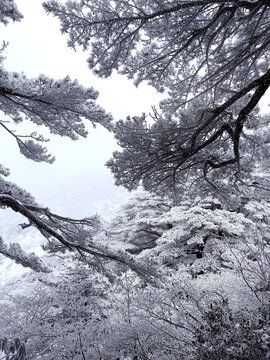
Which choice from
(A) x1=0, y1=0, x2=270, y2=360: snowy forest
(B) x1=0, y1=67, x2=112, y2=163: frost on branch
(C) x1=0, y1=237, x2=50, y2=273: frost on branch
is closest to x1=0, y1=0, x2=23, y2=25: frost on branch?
(A) x1=0, y1=0, x2=270, y2=360: snowy forest

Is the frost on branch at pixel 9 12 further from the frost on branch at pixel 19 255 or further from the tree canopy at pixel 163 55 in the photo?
the frost on branch at pixel 19 255

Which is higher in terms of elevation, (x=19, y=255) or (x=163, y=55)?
(x=163, y=55)

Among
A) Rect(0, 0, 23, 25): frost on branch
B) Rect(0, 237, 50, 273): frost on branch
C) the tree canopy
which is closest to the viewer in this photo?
the tree canopy

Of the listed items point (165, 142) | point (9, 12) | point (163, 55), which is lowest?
point (165, 142)

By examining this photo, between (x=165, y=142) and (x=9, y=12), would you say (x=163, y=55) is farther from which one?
(x=9, y=12)

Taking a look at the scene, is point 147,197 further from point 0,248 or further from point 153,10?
point 153,10

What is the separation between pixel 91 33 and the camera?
12.3 ft

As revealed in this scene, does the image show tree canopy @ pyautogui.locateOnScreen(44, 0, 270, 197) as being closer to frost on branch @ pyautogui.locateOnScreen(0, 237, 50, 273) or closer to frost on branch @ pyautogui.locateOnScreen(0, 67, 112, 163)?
frost on branch @ pyautogui.locateOnScreen(0, 67, 112, 163)

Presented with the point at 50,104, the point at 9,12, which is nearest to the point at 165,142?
the point at 50,104

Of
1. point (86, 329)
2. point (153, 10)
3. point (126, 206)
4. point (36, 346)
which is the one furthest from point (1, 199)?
point (126, 206)

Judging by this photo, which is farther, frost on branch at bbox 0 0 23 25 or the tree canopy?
frost on branch at bbox 0 0 23 25

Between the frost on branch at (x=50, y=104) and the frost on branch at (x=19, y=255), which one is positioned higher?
the frost on branch at (x=50, y=104)

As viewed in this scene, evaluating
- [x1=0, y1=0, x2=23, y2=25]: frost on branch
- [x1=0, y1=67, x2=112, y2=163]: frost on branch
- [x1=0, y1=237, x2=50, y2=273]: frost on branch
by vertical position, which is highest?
[x1=0, y1=0, x2=23, y2=25]: frost on branch

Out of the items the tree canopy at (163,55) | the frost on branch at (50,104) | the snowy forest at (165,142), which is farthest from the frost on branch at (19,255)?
the tree canopy at (163,55)
